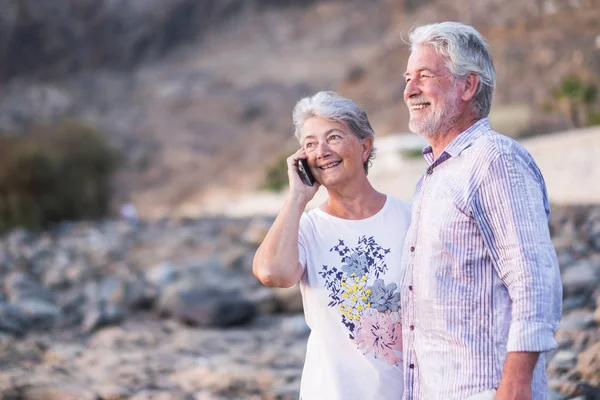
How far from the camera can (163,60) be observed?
8088 centimetres

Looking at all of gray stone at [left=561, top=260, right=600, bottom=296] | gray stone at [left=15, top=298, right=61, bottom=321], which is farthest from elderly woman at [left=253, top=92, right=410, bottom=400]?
gray stone at [left=15, top=298, right=61, bottom=321]

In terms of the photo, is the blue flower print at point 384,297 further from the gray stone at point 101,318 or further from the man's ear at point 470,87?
the gray stone at point 101,318

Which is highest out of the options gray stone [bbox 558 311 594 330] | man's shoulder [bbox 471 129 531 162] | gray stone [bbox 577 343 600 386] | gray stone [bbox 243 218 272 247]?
gray stone [bbox 243 218 272 247]

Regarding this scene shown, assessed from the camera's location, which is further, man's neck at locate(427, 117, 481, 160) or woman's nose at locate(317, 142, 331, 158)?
woman's nose at locate(317, 142, 331, 158)

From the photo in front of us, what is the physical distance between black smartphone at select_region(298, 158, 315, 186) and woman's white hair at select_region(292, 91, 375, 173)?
12 cm

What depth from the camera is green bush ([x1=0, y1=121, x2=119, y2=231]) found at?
84.1 ft

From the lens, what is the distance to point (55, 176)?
27.5 metres

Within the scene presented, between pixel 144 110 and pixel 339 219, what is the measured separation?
220ft

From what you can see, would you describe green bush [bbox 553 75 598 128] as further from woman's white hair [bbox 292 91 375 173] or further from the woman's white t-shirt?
the woman's white t-shirt

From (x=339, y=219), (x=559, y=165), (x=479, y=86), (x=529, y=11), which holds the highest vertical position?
(x=529, y=11)

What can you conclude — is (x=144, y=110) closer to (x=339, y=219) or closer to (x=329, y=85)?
(x=329, y=85)

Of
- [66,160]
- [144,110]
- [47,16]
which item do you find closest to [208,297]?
[66,160]

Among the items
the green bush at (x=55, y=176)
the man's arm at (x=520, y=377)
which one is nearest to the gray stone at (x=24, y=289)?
the man's arm at (x=520, y=377)

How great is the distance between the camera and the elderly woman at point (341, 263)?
125 inches
